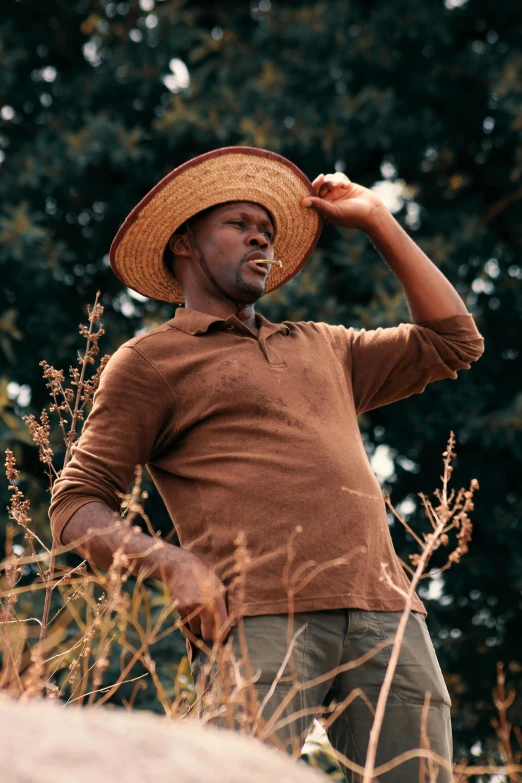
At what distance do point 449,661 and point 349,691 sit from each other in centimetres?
407

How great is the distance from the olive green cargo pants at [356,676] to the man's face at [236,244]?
2.95ft

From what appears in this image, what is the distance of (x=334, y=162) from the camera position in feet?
21.5

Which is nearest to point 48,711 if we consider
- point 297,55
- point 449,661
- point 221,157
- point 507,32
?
point 221,157

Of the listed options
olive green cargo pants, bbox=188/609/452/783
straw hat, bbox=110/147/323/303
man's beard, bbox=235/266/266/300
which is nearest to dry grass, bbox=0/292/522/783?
olive green cargo pants, bbox=188/609/452/783

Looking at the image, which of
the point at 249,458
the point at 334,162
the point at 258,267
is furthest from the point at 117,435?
the point at 334,162

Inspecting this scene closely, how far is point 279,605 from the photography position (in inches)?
92.1

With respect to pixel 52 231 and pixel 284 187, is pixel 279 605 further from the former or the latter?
pixel 52 231

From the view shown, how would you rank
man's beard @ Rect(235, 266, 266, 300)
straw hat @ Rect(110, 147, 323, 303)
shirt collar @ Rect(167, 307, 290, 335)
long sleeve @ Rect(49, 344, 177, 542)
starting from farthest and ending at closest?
1. straw hat @ Rect(110, 147, 323, 303)
2. man's beard @ Rect(235, 266, 266, 300)
3. shirt collar @ Rect(167, 307, 290, 335)
4. long sleeve @ Rect(49, 344, 177, 542)

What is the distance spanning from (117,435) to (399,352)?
78 cm

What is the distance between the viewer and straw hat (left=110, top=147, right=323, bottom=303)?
2988mm

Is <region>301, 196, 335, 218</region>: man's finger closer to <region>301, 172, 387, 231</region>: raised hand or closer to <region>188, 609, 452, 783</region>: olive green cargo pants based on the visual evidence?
<region>301, 172, 387, 231</region>: raised hand

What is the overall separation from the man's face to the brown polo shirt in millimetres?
153

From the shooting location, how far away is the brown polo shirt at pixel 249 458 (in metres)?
2.38

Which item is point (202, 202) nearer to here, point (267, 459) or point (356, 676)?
point (267, 459)
